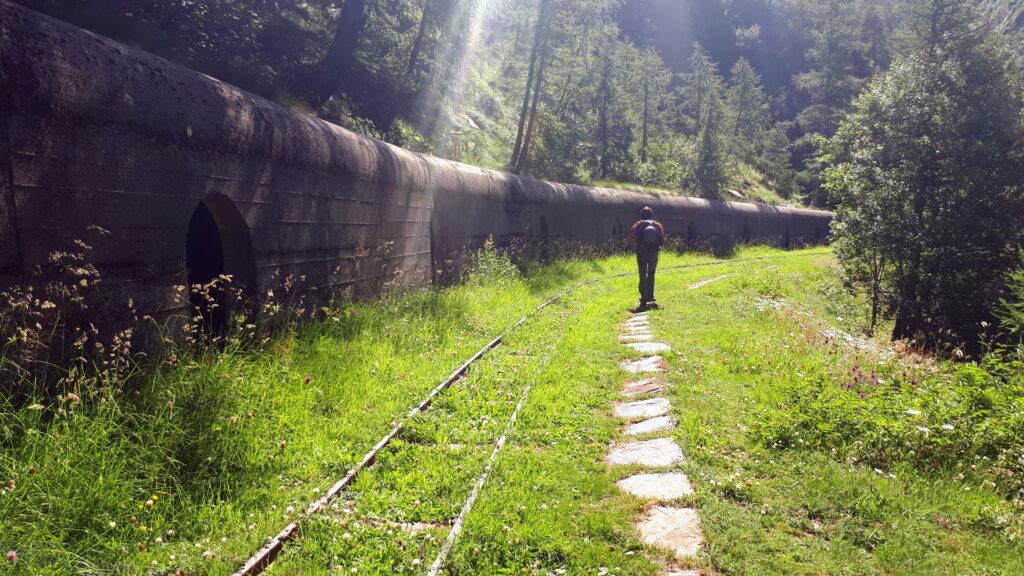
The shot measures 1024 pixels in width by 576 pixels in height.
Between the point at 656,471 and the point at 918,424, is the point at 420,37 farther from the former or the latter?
the point at 918,424

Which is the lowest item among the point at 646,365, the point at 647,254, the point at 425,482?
the point at 425,482

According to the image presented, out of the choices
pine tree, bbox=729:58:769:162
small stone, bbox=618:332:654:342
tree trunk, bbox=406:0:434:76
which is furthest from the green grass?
pine tree, bbox=729:58:769:162

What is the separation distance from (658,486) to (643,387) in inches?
101

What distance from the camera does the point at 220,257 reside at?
691 cm

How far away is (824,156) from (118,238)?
20290 millimetres

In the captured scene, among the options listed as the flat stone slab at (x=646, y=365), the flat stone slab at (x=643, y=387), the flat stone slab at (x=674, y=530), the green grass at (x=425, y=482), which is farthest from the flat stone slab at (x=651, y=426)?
the flat stone slab at (x=646, y=365)

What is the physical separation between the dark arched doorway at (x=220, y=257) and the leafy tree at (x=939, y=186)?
15.5 m

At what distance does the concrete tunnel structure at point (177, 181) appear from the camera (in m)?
4.28

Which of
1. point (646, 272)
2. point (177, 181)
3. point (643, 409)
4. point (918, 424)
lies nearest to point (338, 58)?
point (646, 272)

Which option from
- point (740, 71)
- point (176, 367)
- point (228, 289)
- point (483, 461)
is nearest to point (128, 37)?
point (228, 289)

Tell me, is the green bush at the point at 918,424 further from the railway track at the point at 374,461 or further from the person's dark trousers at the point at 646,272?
the person's dark trousers at the point at 646,272

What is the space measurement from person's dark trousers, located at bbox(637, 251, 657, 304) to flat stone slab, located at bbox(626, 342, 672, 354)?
3663 millimetres

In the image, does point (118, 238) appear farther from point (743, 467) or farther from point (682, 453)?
point (743, 467)

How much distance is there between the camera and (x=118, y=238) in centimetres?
495
